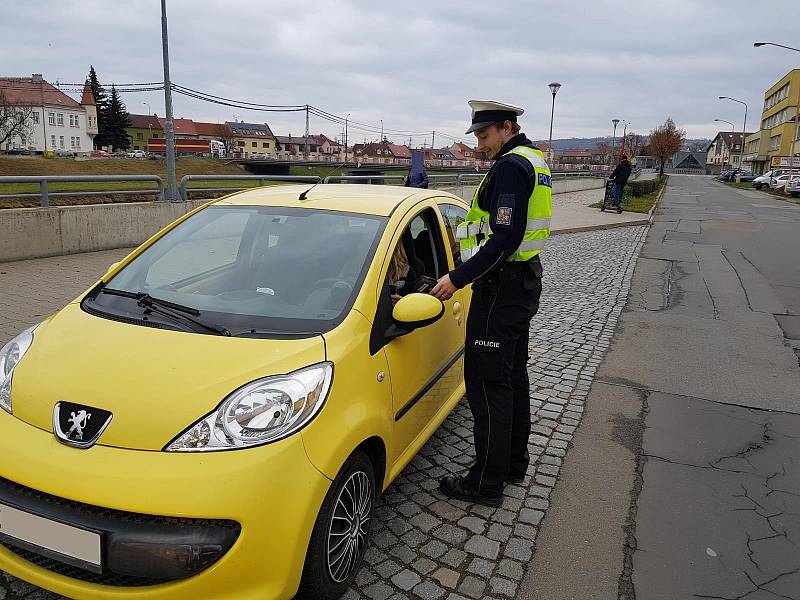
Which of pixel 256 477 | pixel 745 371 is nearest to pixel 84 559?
pixel 256 477

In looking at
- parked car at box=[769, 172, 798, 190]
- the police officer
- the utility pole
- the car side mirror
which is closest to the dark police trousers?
the police officer

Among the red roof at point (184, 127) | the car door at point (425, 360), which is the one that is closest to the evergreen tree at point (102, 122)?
the red roof at point (184, 127)

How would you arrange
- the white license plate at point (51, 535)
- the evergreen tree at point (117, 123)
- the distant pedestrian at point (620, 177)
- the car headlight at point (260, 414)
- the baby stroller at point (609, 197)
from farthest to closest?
the evergreen tree at point (117, 123), the baby stroller at point (609, 197), the distant pedestrian at point (620, 177), the car headlight at point (260, 414), the white license plate at point (51, 535)

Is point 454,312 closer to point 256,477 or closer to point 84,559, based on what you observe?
point 256,477

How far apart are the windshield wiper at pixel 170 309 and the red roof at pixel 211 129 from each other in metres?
140

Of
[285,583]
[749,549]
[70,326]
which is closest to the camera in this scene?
[285,583]

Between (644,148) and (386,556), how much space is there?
12054 cm

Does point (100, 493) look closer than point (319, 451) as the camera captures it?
Yes

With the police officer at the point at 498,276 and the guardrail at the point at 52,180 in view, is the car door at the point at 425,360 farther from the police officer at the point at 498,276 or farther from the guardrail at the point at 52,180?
the guardrail at the point at 52,180

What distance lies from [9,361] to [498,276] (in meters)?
2.28

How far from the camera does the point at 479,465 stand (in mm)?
3299

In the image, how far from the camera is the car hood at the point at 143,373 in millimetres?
2102

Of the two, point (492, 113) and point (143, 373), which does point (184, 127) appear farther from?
point (143, 373)

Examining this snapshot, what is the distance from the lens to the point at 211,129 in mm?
134875
